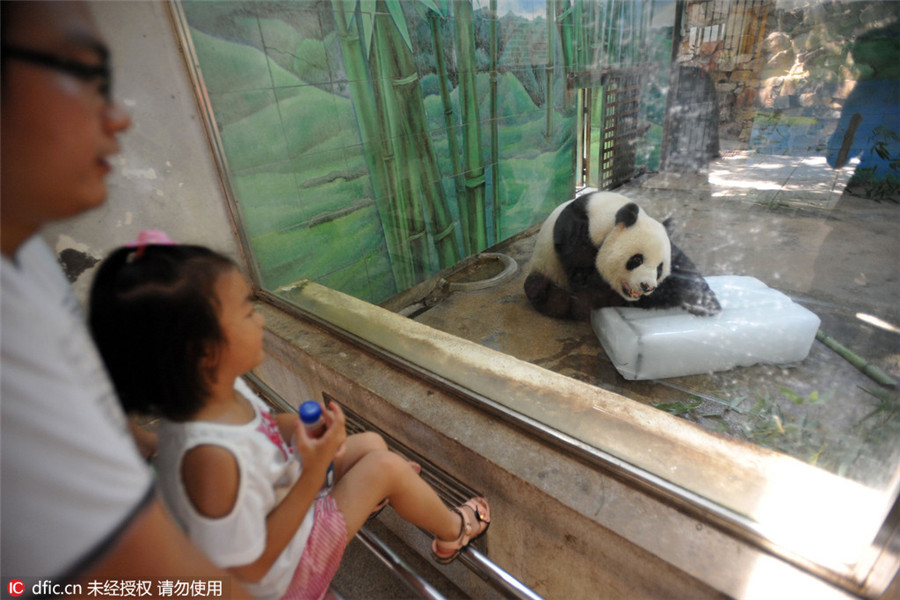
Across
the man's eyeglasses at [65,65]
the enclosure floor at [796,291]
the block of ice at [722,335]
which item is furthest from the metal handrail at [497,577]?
the block of ice at [722,335]

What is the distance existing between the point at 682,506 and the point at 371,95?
2.54 m

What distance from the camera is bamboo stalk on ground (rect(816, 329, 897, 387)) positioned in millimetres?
1280

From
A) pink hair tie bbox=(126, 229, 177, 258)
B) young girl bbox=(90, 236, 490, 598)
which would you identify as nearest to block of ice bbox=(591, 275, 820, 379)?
young girl bbox=(90, 236, 490, 598)

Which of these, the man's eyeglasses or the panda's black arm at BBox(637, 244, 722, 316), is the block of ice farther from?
the man's eyeglasses

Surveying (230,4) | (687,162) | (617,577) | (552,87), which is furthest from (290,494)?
(552,87)

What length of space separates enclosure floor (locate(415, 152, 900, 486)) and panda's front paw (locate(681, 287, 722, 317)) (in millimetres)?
167

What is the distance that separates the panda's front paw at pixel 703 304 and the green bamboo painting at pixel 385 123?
1744 mm

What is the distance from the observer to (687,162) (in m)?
1.79

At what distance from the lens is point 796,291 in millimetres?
1783

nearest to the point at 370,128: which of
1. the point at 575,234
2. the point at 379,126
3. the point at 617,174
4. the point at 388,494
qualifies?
the point at 379,126

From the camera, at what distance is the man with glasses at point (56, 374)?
0.27 meters

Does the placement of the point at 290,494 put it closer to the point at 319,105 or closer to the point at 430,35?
the point at 319,105

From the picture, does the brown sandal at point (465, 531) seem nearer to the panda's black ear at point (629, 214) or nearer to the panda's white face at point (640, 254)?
the panda's white face at point (640, 254)

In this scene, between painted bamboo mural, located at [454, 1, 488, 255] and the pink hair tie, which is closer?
the pink hair tie
